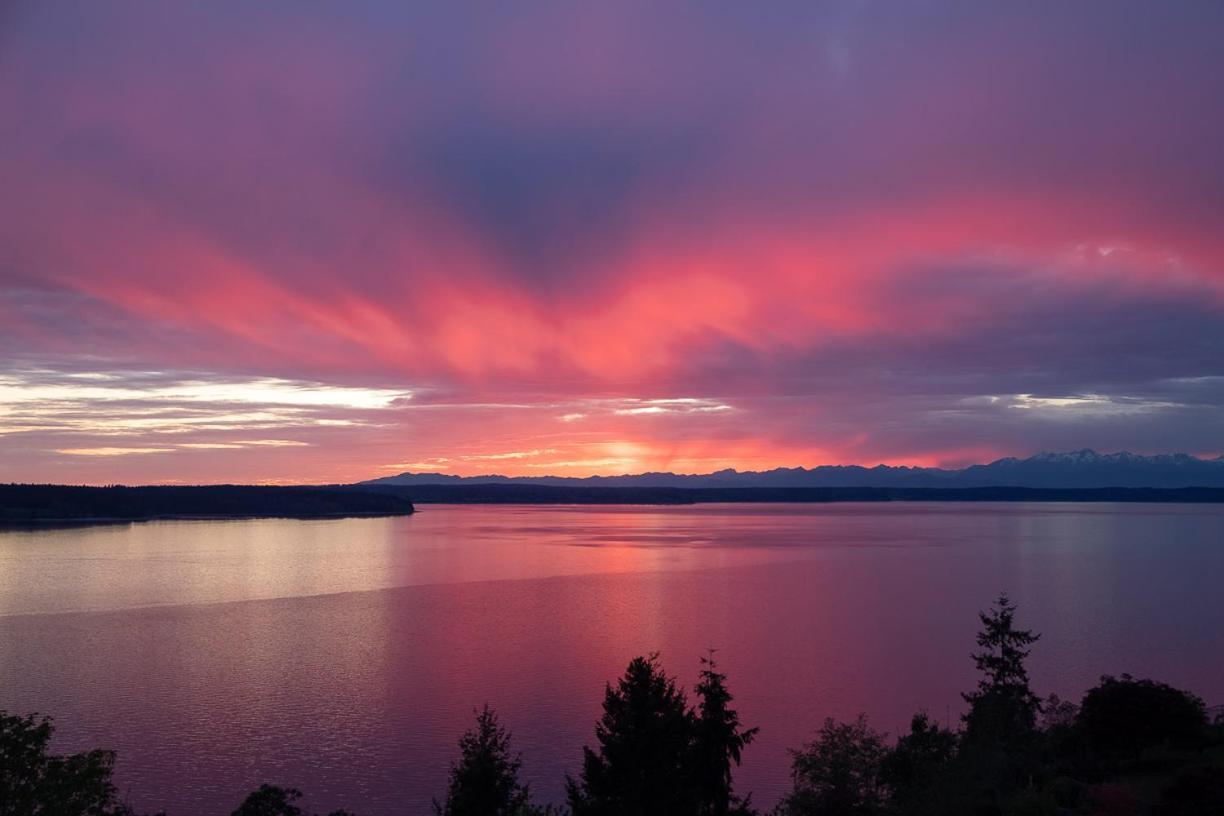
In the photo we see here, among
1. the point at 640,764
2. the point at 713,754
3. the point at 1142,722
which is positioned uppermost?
the point at 1142,722

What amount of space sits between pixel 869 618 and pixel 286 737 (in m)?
49.0

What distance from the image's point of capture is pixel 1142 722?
2756 cm

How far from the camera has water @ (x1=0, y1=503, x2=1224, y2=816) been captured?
3912cm

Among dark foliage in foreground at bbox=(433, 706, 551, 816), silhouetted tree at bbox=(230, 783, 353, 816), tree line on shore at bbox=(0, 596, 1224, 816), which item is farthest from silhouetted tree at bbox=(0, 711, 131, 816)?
dark foliage in foreground at bbox=(433, 706, 551, 816)

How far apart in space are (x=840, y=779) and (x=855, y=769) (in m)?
1.49

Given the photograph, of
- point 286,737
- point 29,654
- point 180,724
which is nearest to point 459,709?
point 286,737

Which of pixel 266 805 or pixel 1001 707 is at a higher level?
pixel 1001 707

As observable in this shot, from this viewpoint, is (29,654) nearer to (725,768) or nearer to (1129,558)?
(725,768)

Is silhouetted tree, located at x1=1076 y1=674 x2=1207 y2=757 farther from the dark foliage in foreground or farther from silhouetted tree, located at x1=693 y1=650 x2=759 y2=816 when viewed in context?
the dark foliage in foreground

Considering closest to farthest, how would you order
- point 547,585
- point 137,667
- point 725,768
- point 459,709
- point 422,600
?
1. point 725,768
2. point 459,709
3. point 137,667
4. point 422,600
5. point 547,585

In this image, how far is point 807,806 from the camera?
2816cm

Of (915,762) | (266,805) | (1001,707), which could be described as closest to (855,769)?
(915,762)

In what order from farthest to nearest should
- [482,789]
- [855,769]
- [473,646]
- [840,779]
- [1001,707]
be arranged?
[473,646], [1001,707], [855,769], [840,779], [482,789]

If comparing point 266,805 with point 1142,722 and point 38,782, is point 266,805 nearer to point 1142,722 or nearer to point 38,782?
point 38,782
